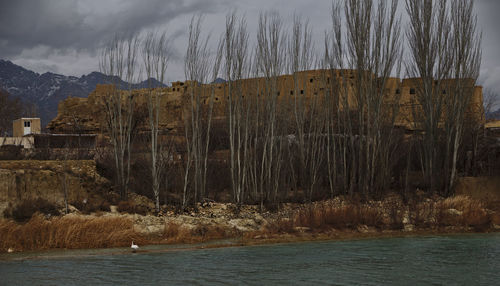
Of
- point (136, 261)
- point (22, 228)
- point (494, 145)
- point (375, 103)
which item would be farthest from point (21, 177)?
point (494, 145)

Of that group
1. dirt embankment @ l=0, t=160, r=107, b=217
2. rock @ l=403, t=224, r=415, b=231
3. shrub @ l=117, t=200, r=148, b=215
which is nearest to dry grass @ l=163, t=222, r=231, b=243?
shrub @ l=117, t=200, r=148, b=215

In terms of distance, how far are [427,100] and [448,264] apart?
416 inches

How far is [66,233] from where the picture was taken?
13180 mm

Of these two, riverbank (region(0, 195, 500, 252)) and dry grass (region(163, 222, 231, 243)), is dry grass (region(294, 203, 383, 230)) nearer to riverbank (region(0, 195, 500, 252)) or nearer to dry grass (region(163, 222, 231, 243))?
riverbank (region(0, 195, 500, 252))

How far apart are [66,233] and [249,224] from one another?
543cm

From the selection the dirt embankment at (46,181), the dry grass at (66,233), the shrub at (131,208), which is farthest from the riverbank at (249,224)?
the dirt embankment at (46,181)

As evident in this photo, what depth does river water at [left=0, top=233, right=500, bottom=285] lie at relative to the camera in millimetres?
9555

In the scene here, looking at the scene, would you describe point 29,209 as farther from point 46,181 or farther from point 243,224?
point 243,224

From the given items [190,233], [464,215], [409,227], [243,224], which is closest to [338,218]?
[409,227]

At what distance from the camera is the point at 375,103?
19.8 m

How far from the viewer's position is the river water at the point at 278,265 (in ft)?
31.3

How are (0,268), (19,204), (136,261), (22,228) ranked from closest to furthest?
(0,268) → (136,261) → (22,228) → (19,204)

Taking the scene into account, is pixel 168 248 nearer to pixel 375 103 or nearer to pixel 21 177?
pixel 21 177

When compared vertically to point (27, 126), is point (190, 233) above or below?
below
